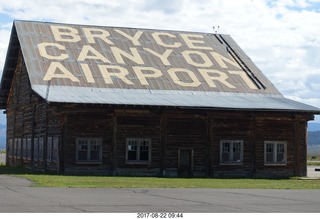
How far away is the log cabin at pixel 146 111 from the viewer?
43406 mm

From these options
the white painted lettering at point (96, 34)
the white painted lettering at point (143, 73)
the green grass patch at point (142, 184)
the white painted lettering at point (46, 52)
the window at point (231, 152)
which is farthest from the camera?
the white painted lettering at point (96, 34)

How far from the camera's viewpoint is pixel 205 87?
49.3 metres

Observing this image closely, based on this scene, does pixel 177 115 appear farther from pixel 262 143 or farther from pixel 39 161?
pixel 39 161

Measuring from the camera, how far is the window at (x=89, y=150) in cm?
4331

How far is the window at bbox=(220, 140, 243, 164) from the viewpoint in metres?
46.0

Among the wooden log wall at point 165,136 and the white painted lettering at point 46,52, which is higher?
the white painted lettering at point 46,52

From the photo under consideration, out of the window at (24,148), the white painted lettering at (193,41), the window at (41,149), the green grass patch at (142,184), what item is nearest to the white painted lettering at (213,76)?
the white painted lettering at (193,41)

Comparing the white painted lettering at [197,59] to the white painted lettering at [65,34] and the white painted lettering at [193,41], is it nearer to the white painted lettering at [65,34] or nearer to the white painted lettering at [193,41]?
the white painted lettering at [193,41]

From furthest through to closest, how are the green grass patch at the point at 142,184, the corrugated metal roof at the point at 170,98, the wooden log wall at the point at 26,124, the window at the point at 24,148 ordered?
1. the window at the point at 24,148
2. the wooden log wall at the point at 26,124
3. the corrugated metal roof at the point at 170,98
4. the green grass patch at the point at 142,184

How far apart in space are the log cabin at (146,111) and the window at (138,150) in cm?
6

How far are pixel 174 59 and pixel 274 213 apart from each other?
3435cm

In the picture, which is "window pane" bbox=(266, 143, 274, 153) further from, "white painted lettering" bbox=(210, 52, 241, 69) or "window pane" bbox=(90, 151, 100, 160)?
"window pane" bbox=(90, 151, 100, 160)
